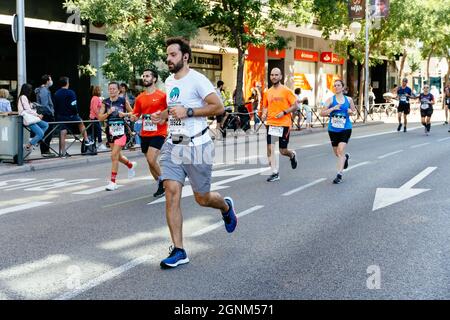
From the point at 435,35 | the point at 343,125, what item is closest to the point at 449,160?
the point at 343,125

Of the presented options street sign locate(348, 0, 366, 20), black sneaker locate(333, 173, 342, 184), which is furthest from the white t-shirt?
street sign locate(348, 0, 366, 20)

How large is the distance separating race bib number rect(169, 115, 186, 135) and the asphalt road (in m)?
1.20

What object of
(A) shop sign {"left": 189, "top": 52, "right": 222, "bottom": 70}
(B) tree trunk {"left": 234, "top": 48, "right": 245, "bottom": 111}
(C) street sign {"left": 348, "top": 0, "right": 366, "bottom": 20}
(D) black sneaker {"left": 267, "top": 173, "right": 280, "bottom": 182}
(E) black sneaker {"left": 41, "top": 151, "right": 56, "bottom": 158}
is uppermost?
(C) street sign {"left": 348, "top": 0, "right": 366, "bottom": 20}

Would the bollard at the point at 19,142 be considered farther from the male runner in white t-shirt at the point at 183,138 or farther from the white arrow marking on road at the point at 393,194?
the male runner in white t-shirt at the point at 183,138

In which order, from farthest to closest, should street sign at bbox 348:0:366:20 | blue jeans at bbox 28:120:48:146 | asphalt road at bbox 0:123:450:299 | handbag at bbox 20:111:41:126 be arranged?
street sign at bbox 348:0:366:20 < blue jeans at bbox 28:120:48:146 < handbag at bbox 20:111:41:126 < asphalt road at bbox 0:123:450:299

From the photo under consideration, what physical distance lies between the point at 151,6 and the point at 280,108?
1078 cm

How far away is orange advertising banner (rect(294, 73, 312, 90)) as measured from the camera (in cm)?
3891

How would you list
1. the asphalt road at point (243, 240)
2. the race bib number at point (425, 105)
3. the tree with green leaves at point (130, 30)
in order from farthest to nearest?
the race bib number at point (425, 105) → the tree with green leaves at point (130, 30) → the asphalt road at point (243, 240)

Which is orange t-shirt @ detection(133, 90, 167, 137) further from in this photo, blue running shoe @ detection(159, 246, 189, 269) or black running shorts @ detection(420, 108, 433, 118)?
black running shorts @ detection(420, 108, 433, 118)

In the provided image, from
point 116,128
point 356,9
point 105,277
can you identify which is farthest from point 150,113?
point 356,9

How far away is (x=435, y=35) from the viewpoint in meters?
39.1

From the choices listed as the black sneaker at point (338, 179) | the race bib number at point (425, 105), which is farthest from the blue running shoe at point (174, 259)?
the race bib number at point (425, 105)

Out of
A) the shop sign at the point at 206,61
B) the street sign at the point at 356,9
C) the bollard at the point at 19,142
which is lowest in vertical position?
the bollard at the point at 19,142

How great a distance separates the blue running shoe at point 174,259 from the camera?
566cm
